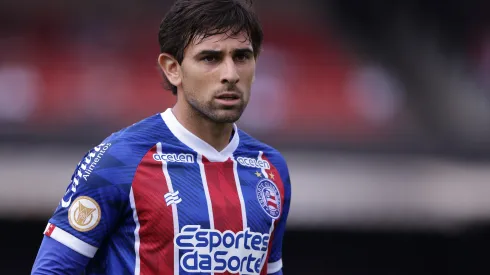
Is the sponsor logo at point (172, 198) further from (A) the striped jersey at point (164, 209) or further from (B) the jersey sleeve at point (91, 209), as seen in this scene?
A: (B) the jersey sleeve at point (91, 209)

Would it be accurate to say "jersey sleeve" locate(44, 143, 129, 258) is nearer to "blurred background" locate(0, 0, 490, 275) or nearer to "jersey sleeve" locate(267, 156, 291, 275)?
"jersey sleeve" locate(267, 156, 291, 275)

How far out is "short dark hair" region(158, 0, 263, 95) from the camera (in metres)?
2.85

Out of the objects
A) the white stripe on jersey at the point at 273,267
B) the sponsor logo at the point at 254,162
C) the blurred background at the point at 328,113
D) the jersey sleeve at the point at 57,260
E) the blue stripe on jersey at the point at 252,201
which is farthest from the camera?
the blurred background at the point at 328,113

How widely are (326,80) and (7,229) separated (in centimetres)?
327

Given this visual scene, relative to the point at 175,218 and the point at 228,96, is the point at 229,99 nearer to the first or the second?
the point at 228,96

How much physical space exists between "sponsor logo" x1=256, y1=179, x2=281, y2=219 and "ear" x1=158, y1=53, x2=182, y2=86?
44 cm

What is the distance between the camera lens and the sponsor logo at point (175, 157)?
2863 mm

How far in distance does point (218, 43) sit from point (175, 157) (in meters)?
0.39

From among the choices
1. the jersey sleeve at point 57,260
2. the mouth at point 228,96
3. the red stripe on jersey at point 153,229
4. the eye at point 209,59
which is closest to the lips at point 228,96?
the mouth at point 228,96

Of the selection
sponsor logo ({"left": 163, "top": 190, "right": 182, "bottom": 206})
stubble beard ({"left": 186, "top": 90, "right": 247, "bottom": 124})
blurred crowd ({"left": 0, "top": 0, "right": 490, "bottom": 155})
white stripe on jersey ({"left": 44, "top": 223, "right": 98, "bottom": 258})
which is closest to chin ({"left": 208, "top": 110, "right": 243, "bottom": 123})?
stubble beard ({"left": 186, "top": 90, "right": 247, "bottom": 124})

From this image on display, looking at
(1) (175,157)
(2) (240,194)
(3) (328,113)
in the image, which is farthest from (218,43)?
(3) (328,113)

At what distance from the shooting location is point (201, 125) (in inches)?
116

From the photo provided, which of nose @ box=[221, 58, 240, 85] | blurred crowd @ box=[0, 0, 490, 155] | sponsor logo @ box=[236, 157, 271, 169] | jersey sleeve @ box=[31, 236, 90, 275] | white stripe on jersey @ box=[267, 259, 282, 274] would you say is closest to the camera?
jersey sleeve @ box=[31, 236, 90, 275]

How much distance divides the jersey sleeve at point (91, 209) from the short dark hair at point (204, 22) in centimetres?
46
